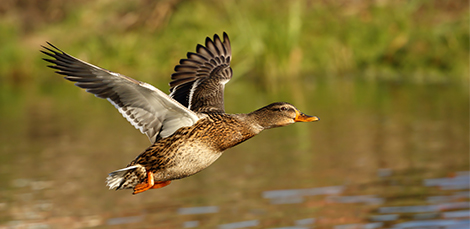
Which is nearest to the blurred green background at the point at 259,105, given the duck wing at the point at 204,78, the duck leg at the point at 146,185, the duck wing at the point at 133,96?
the duck wing at the point at 204,78

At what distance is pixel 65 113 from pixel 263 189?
22.2 ft

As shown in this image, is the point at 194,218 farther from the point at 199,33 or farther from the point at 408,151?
the point at 199,33

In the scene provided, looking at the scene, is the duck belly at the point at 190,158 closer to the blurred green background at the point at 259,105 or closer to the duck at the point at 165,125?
the duck at the point at 165,125

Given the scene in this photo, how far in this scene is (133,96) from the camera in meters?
6.45

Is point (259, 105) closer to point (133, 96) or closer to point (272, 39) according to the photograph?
point (272, 39)

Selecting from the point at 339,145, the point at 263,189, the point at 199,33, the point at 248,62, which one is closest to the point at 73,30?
Answer: the point at 199,33

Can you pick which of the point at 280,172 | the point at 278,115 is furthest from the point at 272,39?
the point at 278,115

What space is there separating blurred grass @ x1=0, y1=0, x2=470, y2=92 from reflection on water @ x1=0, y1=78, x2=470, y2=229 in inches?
77.4

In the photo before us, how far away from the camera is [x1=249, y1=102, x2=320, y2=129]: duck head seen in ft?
22.2

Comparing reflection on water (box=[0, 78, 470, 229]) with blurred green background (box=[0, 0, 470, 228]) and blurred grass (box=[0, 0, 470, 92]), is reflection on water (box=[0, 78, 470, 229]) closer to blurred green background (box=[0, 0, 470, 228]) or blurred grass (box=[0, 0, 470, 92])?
blurred green background (box=[0, 0, 470, 228])

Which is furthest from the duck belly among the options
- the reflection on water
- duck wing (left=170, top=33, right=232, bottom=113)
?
the reflection on water

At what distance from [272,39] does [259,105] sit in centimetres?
360

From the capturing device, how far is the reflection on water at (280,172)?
329 inches

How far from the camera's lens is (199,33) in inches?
751
